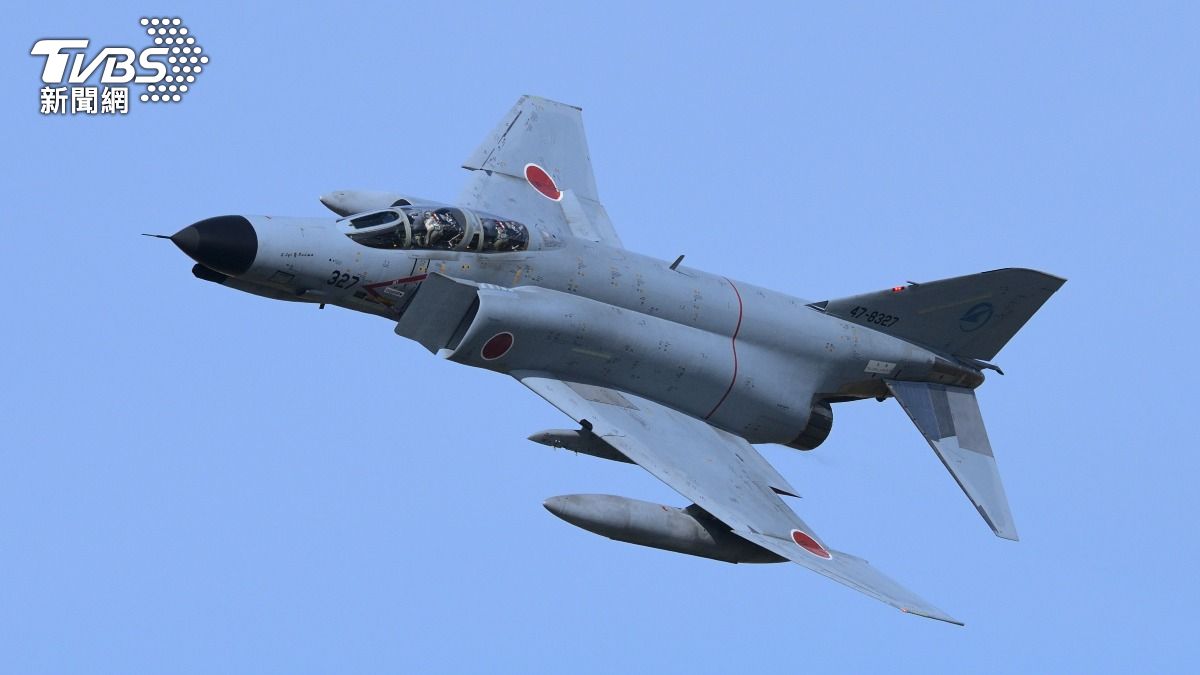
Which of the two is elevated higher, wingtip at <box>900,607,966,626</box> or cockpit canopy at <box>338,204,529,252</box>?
cockpit canopy at <box>338,204,529,252</box>

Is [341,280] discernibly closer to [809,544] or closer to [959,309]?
[809,544]

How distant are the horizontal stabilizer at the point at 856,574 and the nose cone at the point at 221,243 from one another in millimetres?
→ 6936

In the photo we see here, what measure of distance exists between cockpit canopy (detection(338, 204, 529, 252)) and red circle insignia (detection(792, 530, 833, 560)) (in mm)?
5091

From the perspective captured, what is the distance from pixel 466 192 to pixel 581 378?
3.67m

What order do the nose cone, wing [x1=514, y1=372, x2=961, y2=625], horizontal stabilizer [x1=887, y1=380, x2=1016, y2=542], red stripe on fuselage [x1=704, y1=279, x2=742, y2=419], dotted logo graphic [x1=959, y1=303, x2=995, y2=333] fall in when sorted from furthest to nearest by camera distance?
dotted logo graphic [x1=959, y1=303, x2=995, y2=333]
horizontal stabilizer [x1=887, y1=380, x2=1016, y2=542]
red stripe on fuselage [x1=704, y1=279, x2=742, y2=419]
wing [x1=514, y1=372, x2=961, y2=625]
the nose cone

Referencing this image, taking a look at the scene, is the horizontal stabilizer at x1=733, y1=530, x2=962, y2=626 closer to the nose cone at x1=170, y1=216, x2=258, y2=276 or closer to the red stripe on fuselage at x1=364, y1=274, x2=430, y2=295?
the red stripe on fuselage at x1=364, y1=274, x2=430, y2=295

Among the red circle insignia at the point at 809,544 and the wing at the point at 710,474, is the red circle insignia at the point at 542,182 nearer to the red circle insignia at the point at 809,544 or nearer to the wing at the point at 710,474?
the wing at the point at 710,474

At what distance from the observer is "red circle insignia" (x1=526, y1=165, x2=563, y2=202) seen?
94.0ft

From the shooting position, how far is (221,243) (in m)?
23.5

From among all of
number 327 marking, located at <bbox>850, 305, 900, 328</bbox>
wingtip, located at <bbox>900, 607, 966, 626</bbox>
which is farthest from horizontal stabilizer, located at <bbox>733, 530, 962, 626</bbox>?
number 327 marking, located at <bbox>850, 305, 900, 328</bbox>

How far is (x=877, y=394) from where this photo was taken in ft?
93.0

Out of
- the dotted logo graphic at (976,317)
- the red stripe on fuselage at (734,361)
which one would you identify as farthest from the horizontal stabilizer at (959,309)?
the red stripe on fuselage at (734,361)

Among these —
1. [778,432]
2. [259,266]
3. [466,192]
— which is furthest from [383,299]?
[778,432]

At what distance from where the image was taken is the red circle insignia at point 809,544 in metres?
25.0
